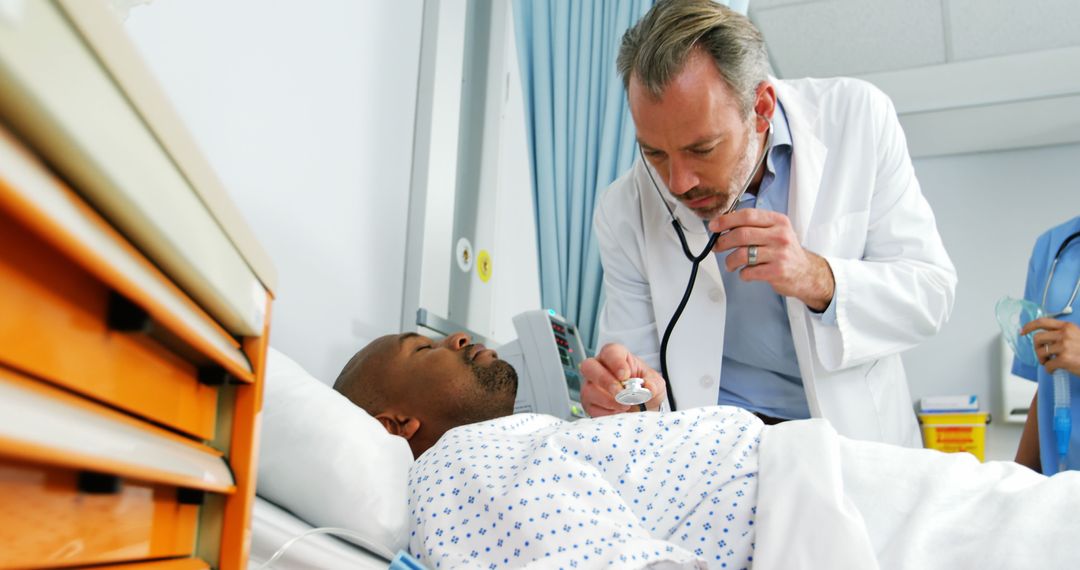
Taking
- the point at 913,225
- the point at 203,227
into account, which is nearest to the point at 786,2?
the point at 913,225

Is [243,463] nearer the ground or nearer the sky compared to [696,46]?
nearer the ground

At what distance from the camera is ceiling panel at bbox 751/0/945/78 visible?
371cm

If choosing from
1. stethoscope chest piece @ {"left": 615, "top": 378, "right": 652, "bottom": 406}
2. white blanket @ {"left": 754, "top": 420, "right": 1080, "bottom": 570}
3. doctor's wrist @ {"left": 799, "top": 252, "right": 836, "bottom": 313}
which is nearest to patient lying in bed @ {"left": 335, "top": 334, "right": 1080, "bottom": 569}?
white blanket @ {"left": 754, "top": 420, "right": 1080, "bottom": 570}

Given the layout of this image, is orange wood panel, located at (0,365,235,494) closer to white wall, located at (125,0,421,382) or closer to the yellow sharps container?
white wall, located at (125,0,421,382)

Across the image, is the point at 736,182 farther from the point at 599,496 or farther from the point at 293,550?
the point at 293,550

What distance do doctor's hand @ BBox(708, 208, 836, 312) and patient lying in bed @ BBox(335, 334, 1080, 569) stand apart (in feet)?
1.34

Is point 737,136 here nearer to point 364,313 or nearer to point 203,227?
point 364,313

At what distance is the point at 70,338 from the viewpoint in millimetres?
427

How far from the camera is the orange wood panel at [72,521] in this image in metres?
0.38

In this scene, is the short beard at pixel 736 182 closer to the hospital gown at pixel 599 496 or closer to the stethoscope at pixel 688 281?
the stethoscope at pixel 688 281

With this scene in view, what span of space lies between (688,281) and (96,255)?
1530mm

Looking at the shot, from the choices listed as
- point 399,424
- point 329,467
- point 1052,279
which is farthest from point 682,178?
point 1052,279

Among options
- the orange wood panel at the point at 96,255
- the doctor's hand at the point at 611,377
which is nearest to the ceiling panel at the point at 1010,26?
the doctor's hand at the point at 611,377

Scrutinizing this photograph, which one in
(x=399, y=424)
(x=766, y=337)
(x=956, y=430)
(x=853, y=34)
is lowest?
(x=956, y=430)
